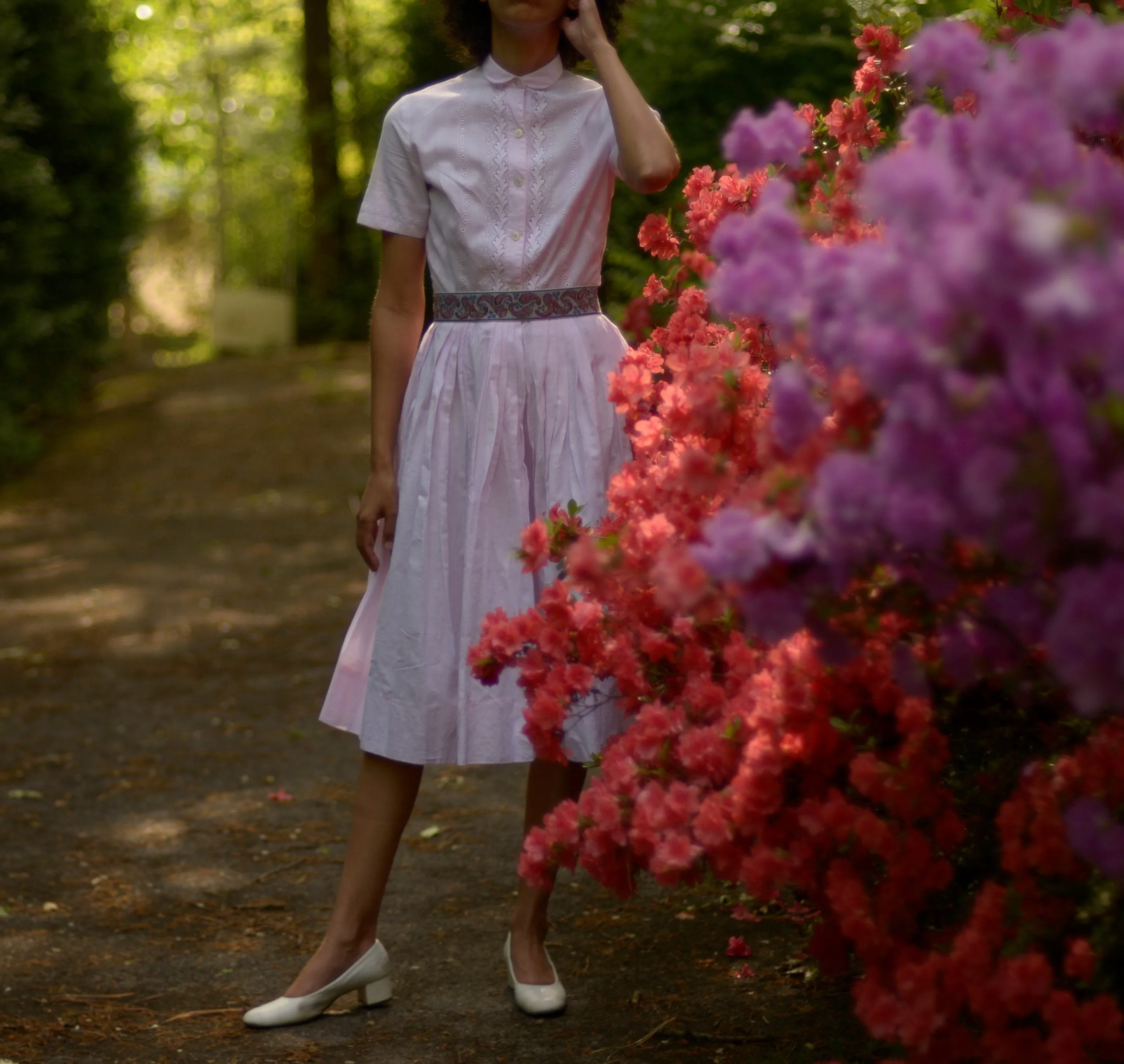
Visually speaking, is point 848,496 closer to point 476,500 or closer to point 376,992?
point 476,500

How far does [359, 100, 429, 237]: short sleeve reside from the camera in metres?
2.85

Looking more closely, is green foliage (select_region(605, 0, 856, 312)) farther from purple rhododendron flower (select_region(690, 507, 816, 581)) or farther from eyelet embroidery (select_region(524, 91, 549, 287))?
purple rhododendron flower (select_region(690, 507, 816, 581))

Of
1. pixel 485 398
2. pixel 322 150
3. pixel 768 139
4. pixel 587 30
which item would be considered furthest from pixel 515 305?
pixel 322 150

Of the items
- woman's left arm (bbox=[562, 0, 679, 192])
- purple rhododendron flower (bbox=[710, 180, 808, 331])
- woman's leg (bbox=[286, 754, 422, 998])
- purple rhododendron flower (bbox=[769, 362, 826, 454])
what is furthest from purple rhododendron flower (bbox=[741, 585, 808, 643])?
woman's leg (bbox=[286, 754, 422, 998])

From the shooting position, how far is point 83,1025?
9.50 feet

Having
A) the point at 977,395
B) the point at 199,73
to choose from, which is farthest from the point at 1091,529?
the point at 199,73

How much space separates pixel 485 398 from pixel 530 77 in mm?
615

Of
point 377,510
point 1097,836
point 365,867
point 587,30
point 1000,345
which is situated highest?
point 587,30

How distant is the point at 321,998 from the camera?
288 centimetres

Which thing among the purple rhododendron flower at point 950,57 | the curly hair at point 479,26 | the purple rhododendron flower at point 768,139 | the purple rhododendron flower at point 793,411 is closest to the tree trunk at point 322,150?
the curly hair at point 479,26

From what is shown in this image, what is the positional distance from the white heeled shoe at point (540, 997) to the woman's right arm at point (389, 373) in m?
0.87

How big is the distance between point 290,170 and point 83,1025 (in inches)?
887

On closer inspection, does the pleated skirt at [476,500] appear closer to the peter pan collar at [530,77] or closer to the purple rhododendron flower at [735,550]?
the peter pan collar at [530,77]

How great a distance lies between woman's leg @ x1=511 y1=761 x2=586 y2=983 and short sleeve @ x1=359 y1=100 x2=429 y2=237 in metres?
1.05
